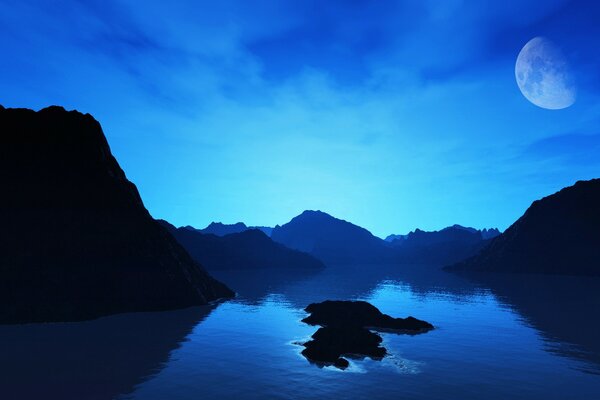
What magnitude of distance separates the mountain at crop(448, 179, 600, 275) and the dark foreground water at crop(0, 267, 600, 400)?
14151 cm

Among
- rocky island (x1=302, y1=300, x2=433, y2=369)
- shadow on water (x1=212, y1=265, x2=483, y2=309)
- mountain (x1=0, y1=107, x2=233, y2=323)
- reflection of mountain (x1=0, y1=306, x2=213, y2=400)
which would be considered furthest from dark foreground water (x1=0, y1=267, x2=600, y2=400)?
shadow on water (x1=212, y1=265, x2=483, y2=309)

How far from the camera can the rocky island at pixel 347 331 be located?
1383 inches

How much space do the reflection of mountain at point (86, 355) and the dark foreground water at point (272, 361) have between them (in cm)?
9

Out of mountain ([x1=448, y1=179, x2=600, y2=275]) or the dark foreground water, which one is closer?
the dark foreground water

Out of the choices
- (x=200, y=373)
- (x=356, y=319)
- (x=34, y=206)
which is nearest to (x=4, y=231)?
(x=34, y=206)

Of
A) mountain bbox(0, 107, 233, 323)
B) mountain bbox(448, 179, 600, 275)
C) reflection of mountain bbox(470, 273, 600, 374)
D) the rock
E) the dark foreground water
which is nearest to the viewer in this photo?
the dark foreground water

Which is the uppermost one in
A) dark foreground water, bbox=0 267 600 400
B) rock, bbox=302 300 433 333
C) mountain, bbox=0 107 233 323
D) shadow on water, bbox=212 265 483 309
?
mountain, bbox=0 107 233 323

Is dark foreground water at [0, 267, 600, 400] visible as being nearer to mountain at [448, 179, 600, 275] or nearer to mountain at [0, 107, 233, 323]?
mountain at [0, 107, 233, 323]

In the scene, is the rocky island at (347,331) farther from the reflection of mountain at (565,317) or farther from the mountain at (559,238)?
the mountain at (559,238)

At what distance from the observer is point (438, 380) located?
28.7 meters

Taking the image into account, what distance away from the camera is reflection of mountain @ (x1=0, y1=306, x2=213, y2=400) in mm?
26297

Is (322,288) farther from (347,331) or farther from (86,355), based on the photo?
(86,355)

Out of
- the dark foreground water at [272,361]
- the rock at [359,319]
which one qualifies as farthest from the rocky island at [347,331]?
the dark foreground water at [272,361]

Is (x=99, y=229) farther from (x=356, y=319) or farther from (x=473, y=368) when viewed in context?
(x=473, y=368)
